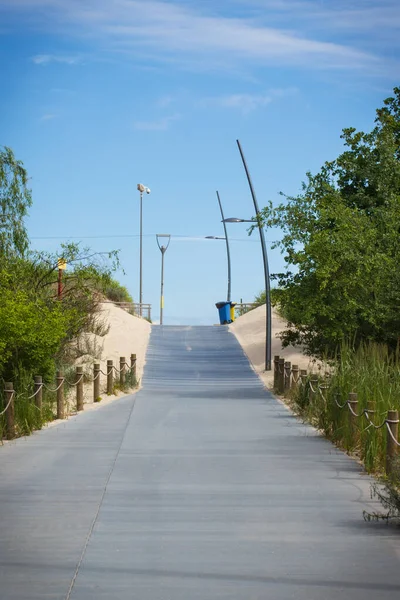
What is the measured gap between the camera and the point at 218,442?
50.1 feet

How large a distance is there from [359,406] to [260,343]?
2906 centimetres

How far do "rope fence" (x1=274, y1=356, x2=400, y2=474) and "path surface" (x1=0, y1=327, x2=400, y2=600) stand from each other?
0.57 metres

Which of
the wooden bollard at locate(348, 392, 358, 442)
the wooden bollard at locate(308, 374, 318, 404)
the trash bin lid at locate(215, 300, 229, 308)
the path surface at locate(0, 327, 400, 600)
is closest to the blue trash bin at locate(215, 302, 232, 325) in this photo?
the trash bin lid at locate(215, 300, 229, 308)

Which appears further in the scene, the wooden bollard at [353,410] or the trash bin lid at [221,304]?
the trash bin lid at [221,304]

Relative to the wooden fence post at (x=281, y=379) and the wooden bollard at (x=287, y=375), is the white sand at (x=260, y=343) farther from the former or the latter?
the wooden bollard at (x=287, y=375)

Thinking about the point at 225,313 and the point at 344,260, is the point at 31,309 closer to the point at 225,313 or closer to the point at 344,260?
the point at 344,260

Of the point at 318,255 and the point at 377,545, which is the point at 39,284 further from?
the point at 377,545

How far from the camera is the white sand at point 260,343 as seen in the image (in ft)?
126

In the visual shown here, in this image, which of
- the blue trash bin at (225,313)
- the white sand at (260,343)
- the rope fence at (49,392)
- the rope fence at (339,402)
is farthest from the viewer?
the blue trash bin at (225,313)

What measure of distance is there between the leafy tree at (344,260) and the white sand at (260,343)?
4991mm

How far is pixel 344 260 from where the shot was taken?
26.1 m

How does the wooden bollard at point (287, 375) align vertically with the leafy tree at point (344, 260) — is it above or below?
below

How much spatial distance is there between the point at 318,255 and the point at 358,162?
5745 mm

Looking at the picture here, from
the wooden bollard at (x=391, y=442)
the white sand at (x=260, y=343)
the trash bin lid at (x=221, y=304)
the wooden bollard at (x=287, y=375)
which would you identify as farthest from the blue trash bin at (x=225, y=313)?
the wooden bollard at (x=391, y=442)
